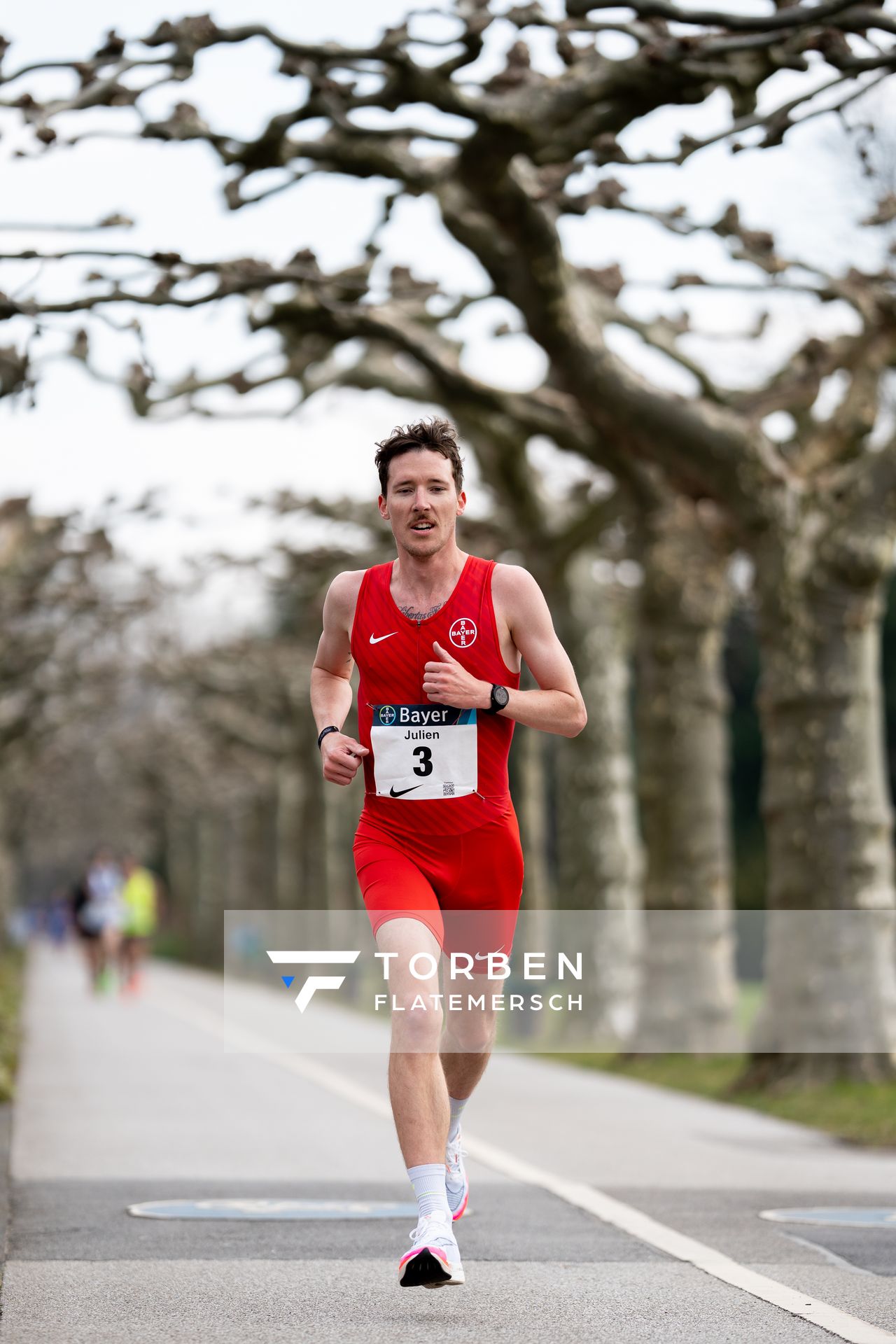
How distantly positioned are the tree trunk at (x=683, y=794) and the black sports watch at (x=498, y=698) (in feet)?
38.9

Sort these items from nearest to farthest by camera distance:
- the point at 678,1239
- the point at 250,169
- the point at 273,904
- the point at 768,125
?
the point at 678,1239 < the point at 768,125 < the point at 250,169 < the point at 273,904

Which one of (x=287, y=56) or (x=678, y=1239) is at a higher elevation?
(x=287, y=56)

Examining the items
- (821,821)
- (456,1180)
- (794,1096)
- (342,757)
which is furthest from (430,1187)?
(821,821)

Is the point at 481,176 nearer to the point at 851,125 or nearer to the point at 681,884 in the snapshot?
the point at 851,125

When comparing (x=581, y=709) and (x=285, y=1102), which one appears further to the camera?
(x=285, y=1102)

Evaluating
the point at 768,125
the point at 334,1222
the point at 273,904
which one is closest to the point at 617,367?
the point at 768,125

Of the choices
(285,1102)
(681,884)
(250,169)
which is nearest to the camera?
(250,169)

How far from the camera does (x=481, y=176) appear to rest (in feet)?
39.6

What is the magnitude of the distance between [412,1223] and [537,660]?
7.94 ft

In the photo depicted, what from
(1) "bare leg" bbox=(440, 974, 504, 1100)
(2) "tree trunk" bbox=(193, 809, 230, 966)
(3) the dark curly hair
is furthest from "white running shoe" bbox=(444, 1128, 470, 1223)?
(2) "tree trunk" bbox=(193, 809, 230, 966)

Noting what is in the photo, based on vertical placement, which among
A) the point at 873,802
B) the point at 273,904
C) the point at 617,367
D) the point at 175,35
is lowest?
the point at 273,904

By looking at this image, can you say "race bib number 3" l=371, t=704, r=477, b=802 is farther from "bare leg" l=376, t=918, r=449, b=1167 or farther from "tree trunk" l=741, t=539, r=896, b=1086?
"tree trunk" l=741, t=539, r=896, b=1086

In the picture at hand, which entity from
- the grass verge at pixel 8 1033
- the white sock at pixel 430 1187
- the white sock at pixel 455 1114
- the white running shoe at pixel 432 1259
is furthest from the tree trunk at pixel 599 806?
the white running shoe at pixel 432 1259

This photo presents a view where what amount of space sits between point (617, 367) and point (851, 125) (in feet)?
13.5
